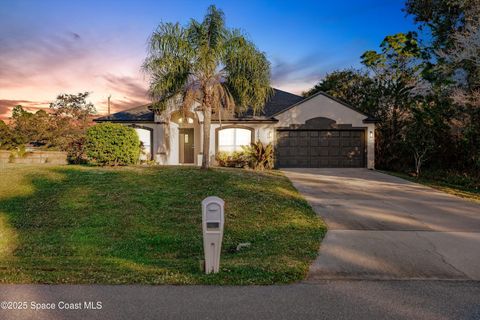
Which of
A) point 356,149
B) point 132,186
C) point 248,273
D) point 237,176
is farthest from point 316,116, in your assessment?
point 248,273

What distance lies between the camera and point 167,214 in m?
8.02

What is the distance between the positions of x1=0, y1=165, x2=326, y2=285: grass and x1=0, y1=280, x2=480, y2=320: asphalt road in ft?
0.86

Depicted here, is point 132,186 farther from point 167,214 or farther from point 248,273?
point 248,273

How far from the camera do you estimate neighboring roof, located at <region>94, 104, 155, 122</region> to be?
18688 mm

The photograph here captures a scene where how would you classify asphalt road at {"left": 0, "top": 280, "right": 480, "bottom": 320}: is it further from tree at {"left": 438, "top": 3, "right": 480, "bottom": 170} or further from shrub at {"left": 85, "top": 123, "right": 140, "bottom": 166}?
tree at {"left": 438, "top": 3, "right": 480, "bottom": 170}

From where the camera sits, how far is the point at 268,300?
12.0ft

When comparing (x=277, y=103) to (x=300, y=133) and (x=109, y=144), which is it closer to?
(x=300, y=133)

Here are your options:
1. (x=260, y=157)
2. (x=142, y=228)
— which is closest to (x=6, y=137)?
(x=260, y=157)

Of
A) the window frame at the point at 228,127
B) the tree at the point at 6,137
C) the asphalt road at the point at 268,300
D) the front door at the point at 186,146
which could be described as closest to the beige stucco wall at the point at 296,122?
the window frame at the point at 228,127

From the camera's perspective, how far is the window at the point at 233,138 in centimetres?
1862

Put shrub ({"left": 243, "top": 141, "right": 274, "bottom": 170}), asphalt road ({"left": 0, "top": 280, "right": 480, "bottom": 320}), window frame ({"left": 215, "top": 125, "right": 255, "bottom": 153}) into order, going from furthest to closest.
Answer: window frame ({"left": 215, "top": 125, "right": 255, "bottom": 153}), shrub ({"left": 243, "top": 141, "right": 274, "bottom": 170}), asphalt road ({"left": 0, "top": 280, "right": 480, "bottom": 320})

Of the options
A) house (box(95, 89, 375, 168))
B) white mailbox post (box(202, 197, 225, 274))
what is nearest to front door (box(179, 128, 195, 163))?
house (box(95, 89, 375, 168))

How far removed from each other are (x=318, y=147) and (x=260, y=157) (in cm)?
410

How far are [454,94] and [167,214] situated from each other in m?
14.6
